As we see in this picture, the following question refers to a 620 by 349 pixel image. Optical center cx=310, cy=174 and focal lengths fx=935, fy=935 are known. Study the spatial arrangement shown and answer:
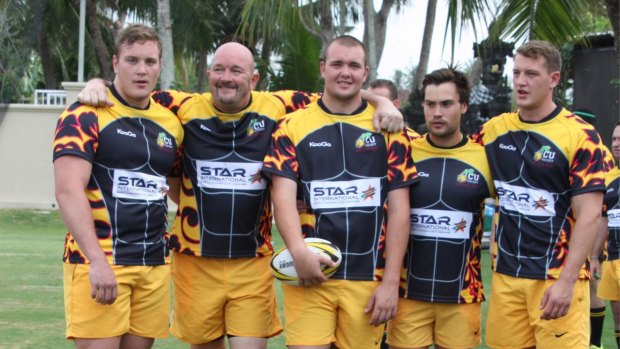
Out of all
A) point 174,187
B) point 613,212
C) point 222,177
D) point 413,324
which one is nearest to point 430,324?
point 413,324

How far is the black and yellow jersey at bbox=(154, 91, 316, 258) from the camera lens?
608 cm

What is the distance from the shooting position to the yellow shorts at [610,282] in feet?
29.1

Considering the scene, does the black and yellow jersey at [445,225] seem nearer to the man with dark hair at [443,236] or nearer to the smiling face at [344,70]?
the man with dark hair at [443,236]

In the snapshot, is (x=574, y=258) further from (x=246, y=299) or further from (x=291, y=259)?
(x=246, y=299)

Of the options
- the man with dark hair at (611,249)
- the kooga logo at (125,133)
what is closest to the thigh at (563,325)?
the kooga logo at (125,133)

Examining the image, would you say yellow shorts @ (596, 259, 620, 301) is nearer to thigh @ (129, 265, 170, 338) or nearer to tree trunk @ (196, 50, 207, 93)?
thigh @ (129, 265, 170, 338)

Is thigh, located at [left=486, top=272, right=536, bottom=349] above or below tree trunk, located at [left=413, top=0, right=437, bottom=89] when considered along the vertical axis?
below

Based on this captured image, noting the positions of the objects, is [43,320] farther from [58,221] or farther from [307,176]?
[58,221]

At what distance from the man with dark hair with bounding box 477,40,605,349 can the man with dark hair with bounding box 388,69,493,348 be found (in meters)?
0.16

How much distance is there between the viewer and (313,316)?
5.61 meters

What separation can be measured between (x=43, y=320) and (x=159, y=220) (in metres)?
4.40

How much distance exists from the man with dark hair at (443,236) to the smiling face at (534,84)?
0.37m

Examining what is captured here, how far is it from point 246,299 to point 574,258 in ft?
6.91

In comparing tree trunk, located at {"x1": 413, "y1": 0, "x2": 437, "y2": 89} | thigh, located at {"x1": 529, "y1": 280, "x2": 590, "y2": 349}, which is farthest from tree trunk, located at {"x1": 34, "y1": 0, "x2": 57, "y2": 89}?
thigh, located at {"x1": 529, "y1": 280, "x2": 590, "y2": 349}
